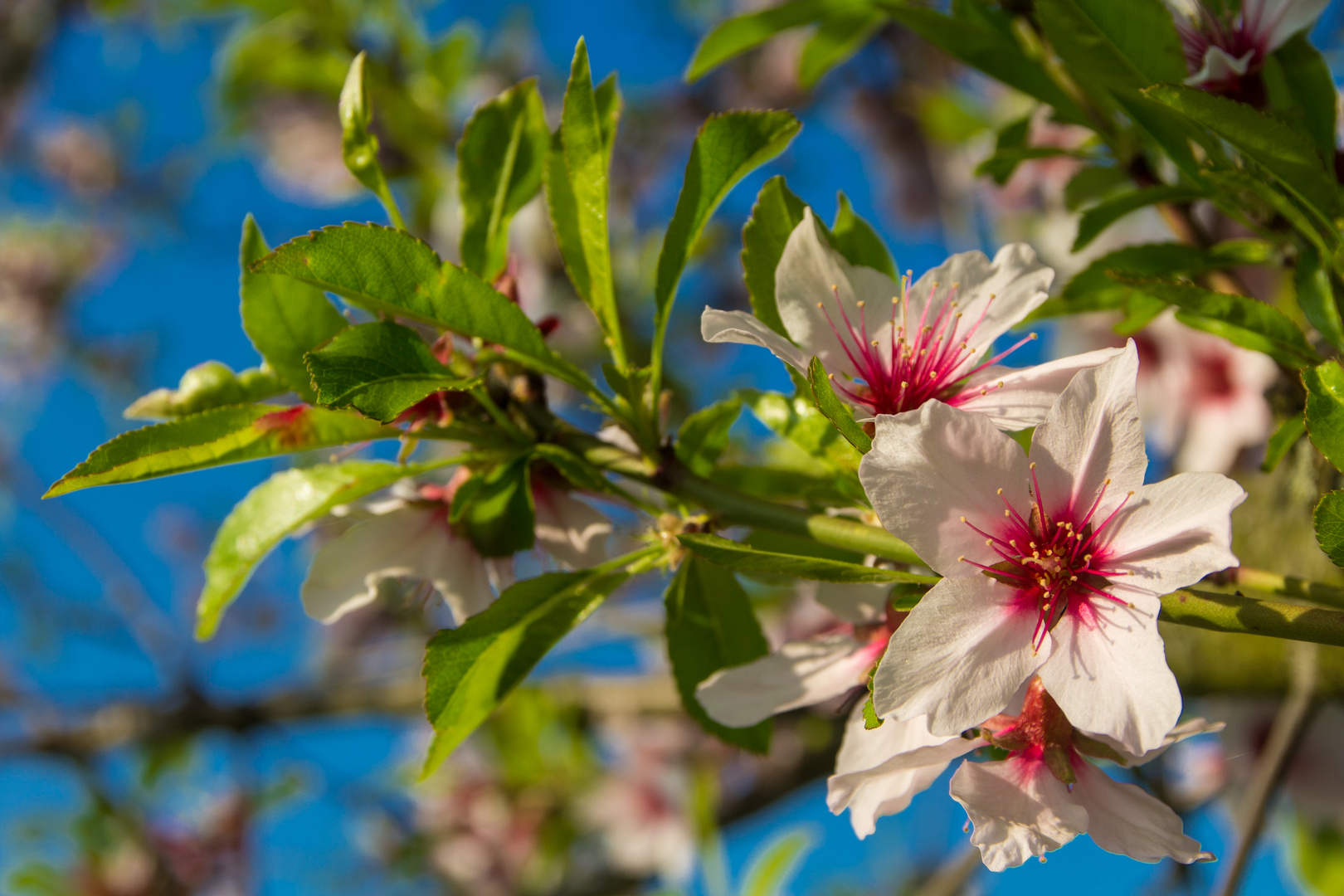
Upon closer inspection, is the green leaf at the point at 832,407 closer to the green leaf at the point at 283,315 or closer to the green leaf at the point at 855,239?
the green leaf at the point at 855,239

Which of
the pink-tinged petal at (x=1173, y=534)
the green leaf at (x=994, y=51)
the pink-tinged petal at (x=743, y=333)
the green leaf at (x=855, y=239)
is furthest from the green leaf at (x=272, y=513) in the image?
the green leaf at (x=994, y=51)

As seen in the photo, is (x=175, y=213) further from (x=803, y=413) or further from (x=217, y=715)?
(x=803, y=413)

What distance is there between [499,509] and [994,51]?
1.93 feet

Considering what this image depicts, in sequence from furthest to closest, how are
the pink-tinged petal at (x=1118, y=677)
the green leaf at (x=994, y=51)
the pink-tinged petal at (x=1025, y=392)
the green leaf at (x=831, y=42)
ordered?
1. the green leaf at (x=831, y=42)
2. the green leaf at (x=994, y=51)
3. the pink-tinged petal at (x=1025, y=392)
4. the pink-tinged petal at (x=1118, y=677)

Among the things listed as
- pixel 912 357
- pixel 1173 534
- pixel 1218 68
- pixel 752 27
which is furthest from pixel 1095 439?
pixel 752 27

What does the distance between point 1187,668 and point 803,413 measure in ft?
3.34

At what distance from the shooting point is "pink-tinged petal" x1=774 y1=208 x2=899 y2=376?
654 mm

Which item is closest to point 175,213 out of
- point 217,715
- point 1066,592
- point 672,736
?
point 217,715

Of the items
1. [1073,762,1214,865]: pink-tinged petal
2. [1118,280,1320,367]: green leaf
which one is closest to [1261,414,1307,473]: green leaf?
[1118,280,1320,367]: green leaf

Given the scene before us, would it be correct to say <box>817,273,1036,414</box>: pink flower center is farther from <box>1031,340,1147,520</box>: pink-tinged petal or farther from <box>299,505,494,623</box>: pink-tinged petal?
<box>299,505,494,623</box>: pink-tinged petal

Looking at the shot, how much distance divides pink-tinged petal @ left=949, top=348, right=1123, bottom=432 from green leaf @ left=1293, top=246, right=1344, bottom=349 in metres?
0.19

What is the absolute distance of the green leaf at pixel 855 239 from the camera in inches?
29.1

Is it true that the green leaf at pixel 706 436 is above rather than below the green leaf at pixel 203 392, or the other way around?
below

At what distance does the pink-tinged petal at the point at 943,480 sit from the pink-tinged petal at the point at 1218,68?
381 mm
